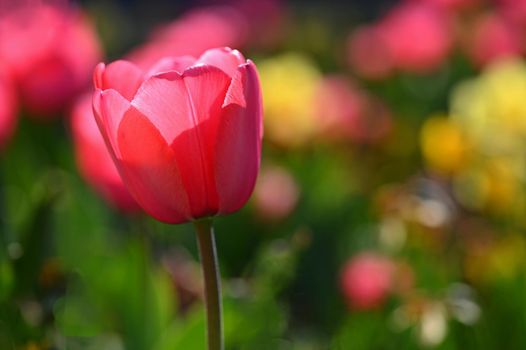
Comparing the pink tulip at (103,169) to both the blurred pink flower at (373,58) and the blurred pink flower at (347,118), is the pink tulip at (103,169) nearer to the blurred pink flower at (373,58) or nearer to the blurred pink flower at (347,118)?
the blurred pink flower at (347,118)

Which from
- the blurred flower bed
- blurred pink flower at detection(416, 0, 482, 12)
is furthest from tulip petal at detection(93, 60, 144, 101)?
blurred pink flower at detection(416, 0, 482, 12)

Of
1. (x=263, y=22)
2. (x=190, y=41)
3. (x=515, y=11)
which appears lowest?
(x=263, y=22)

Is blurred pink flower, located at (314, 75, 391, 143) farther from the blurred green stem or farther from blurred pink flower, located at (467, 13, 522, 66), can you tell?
the blurred green stem

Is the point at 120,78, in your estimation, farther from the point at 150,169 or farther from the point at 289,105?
the point at 289,105

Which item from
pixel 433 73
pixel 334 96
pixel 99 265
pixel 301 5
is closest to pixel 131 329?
pixel 99 265

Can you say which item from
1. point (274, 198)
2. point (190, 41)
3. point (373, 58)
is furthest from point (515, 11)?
point (274, 198)
